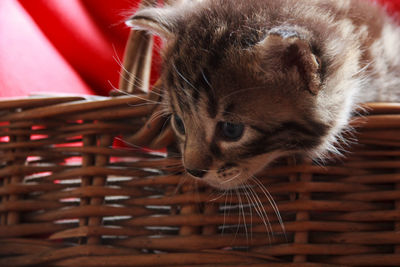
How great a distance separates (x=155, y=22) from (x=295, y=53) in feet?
1.07

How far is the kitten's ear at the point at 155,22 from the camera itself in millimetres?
854

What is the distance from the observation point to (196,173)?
758 millimetres

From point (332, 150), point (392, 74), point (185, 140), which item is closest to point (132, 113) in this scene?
point (185, 140)

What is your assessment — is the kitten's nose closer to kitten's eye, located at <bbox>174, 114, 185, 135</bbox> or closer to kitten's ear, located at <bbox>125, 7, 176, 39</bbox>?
kitten's eye, located at <bbox>174, 114, 185, 135</bbox>

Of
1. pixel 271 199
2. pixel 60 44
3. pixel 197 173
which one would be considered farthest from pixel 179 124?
pixel 60 44

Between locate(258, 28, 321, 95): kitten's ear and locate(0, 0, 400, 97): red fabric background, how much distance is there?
2.51ft

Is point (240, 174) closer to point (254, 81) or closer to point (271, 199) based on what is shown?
point (271, 199)

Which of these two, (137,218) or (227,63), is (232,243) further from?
(227,63)

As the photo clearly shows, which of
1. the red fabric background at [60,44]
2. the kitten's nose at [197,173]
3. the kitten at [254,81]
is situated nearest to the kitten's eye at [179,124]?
the kitten at [254,81]

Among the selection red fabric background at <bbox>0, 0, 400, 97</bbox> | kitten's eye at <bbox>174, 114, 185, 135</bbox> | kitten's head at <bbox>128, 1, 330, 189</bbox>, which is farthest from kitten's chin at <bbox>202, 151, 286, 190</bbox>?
red fabric background at <bbox>0, 0, 400, 97</bbox>

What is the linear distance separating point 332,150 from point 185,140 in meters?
0.28

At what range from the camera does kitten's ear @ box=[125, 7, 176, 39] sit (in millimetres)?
854

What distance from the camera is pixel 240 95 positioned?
2.36 feet

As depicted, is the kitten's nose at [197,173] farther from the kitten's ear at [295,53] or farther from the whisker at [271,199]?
the kitten's ear at [295,53]
